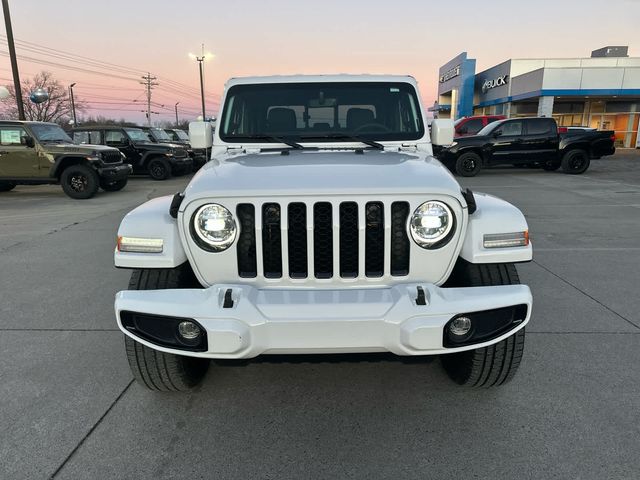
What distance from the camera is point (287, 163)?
8.93 ft

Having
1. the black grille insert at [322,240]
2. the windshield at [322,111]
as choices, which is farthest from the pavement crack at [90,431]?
the windshield at [322,111]

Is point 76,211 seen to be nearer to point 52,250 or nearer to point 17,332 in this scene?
point 52,250

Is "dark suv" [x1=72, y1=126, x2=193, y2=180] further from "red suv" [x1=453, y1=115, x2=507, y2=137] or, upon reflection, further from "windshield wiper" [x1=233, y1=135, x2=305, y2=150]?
"windshield wiper" [x1=233, y1=135, x2=305, y2=150]

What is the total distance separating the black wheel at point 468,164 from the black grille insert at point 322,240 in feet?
44.3

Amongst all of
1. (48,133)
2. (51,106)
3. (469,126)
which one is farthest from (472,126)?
(51,106)

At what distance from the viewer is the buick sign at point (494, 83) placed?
32662 millimetres

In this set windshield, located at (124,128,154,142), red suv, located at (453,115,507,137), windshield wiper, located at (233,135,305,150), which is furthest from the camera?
red suv, located at (453,115,507,137)

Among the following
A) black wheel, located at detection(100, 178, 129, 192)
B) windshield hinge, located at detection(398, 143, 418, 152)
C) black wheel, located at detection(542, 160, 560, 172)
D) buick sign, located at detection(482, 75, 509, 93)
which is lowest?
black wheel, located at detection(100, 178, 129, 192)

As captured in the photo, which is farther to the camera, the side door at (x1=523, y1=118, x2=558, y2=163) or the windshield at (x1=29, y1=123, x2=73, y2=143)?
the side door at (x1=523, y1=118, x2=558, y2=163)

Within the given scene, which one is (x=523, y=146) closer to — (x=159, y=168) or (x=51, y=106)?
(x=159, y=168)

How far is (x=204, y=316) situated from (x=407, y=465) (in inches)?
46.6

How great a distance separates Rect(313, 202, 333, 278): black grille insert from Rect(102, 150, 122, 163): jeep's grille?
1062 centimetres

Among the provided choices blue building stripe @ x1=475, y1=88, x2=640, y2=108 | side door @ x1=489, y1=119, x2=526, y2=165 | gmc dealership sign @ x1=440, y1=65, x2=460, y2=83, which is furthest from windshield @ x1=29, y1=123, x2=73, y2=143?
gmc dealership sign @ x1=440, y1=65, x2=460, y2=83

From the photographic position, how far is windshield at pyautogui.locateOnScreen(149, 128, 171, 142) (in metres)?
15.9
